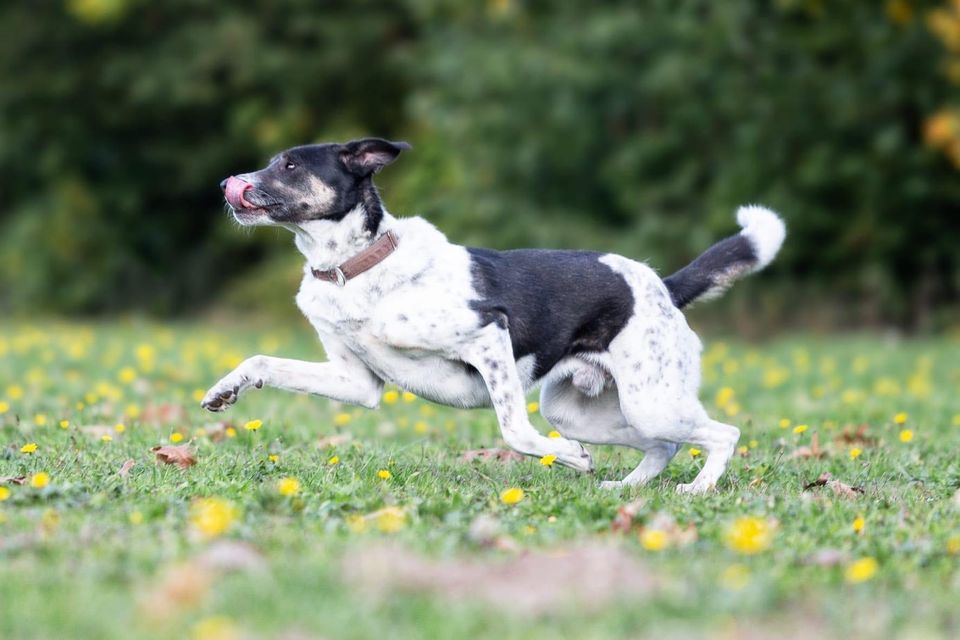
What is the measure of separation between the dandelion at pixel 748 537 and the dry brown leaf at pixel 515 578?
0.38m

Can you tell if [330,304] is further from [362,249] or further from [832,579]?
[832,579]

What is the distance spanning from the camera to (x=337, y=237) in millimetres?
6043

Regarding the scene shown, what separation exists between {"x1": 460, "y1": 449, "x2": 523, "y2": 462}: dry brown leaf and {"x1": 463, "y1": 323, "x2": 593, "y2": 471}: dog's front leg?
83 centimetres

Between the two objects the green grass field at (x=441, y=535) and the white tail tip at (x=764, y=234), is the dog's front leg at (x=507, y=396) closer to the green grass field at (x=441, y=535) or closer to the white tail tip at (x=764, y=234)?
the green grass field at (x=441, y=535)

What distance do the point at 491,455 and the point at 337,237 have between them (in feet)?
5.24

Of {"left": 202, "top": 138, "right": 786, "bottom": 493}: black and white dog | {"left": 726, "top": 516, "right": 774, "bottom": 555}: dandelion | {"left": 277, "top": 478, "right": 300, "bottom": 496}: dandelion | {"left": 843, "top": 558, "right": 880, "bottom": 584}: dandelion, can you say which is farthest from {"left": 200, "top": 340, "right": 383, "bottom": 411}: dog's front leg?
{"left": 843, "top": 558, "right": 880, "bottom": 584}: dandelion

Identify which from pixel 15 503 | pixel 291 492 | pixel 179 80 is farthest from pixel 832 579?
pixel 179 80

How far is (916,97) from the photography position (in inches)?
714

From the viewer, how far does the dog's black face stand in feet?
19.7

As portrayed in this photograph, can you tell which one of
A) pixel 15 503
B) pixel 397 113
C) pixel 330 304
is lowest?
pixel 15 503

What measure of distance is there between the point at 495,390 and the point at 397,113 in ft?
63.3

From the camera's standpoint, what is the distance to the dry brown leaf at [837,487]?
5.81 metres

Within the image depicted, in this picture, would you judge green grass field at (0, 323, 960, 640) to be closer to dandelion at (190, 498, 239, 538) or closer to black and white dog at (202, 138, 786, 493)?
dandelion at (190, 498, 239, 538)

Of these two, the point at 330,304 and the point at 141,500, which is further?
the point at 330,304
